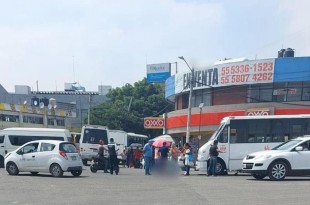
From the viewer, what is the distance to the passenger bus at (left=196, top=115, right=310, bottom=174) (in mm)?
27203

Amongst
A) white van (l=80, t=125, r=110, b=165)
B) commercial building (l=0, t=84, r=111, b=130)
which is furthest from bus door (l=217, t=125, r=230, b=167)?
commercial building (l=0, t=84, r=111, b=130)

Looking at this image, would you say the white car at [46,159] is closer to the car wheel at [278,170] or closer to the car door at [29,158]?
the car door at [29,158]

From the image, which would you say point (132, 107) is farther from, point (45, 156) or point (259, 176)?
point (259, 176)

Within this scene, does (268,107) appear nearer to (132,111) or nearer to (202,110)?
(202,110)

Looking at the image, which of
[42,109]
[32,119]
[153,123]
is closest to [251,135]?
[153,123]

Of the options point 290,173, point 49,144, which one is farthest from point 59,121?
point 290,173

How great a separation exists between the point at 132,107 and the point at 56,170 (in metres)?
54.6

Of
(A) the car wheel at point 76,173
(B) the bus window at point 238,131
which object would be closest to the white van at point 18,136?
(A) the car wheel at point 76,173

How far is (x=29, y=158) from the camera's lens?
25406 mm

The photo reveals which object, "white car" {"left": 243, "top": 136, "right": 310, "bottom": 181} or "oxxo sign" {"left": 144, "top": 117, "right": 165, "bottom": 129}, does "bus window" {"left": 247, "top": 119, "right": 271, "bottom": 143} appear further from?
"oxxo sign" {"left": 144, "top": 117, "right": 165, "bottom": 129}

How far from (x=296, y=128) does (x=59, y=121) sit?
58.2 metres

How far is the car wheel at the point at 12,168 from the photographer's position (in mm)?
25906

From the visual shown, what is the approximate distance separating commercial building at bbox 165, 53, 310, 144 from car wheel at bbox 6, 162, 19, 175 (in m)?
22.2

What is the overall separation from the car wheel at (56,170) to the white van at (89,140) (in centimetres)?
1494
